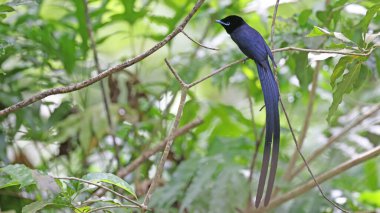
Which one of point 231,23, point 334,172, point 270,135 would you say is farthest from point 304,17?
point 270,135

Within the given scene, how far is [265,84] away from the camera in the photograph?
1474 mm

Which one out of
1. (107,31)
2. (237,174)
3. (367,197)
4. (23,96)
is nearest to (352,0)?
(237,174)

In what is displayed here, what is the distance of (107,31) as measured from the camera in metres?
3.72

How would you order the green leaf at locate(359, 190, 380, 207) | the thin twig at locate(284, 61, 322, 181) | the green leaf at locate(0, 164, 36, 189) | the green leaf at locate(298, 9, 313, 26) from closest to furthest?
the green leaf at locate(0, 164, 36, 189) < the green leaf at locate(298, 9, 313, 26) < the thin twig at locate(284, 61, 322, 181) < the green leaf at locate(359, 190, 380, 207)

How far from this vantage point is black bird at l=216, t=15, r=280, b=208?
1347 mm

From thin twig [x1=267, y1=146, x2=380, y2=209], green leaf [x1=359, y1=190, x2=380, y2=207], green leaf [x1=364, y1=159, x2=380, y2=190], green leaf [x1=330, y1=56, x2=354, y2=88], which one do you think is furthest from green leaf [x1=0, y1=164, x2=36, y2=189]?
green leaf [x1=364, y1=159, x2=380, y2=190]

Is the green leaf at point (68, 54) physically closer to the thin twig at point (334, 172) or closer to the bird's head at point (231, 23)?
the bird's head at point (231, 23)

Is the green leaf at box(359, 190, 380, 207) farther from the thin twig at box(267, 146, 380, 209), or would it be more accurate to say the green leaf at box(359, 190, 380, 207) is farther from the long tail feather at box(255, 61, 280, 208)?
the long tail feather at box(255, 61, 280, 208)

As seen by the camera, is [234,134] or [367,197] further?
[234,134]

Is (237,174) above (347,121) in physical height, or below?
above

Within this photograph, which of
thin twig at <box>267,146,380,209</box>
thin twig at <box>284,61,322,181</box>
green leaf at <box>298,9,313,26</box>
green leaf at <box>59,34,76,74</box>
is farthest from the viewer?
green leaf at <box>59,34,76,74</box>

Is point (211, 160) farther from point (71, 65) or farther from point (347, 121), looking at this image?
point (347, 121)

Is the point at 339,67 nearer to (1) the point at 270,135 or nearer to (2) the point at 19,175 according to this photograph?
(1) the point at 270,135

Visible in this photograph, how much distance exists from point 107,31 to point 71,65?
146cm
